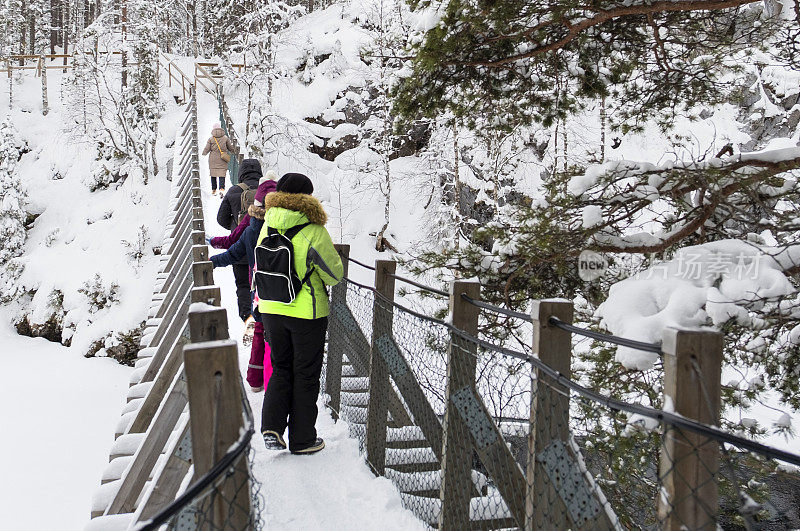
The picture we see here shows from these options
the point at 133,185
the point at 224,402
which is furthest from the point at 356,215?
the point at 224,402

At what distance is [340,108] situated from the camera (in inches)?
972

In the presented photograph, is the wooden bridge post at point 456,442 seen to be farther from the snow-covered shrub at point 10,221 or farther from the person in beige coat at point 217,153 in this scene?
the snow-covered shrub at point 10,221

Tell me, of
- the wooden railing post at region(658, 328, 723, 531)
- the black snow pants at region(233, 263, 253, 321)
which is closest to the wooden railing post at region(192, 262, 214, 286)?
the black snow pants at region(233, 263, 253, 321)

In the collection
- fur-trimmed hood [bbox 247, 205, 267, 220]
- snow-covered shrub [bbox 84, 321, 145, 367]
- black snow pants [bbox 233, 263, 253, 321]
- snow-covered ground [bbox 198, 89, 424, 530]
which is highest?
fur-trimmed hood [bbox 247, 205, 267, 220]

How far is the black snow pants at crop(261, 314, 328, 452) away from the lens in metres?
3.93

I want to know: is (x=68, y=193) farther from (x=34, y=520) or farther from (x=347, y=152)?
(x=34, y=520)

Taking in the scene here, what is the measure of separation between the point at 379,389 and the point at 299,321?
2.56 feet

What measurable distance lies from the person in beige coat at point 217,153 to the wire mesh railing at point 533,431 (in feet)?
27.8

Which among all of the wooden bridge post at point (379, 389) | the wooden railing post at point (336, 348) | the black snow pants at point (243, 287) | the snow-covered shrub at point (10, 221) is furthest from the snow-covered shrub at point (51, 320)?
the wooden bridge post at point (379, 389)

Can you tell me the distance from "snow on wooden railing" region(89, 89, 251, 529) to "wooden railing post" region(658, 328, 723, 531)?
1.16 meters

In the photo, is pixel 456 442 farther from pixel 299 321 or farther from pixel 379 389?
pixel 299 321

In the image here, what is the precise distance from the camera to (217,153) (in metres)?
13.2

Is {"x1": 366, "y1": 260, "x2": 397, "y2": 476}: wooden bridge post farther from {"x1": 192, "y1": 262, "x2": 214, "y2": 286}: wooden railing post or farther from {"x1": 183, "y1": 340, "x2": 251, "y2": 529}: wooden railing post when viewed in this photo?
{"x1": 183, "y1": 340, "x2": 251, "y2": 529}: wooden railing post

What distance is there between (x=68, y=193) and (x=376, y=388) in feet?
90.7
